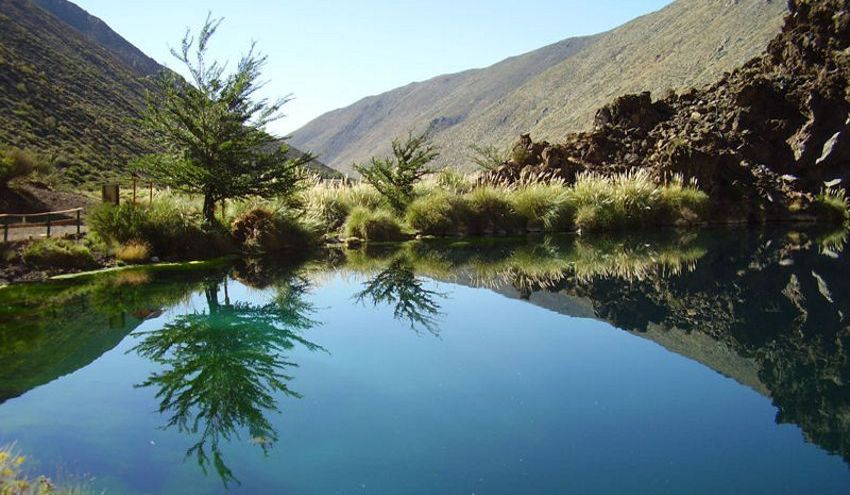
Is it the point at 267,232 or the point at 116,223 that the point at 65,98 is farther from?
the point at 116,223

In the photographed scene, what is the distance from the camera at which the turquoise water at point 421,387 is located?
361 cm

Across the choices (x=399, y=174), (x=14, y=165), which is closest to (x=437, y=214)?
(x=399, y=174)

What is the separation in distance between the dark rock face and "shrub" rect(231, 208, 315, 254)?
7919 millimetres

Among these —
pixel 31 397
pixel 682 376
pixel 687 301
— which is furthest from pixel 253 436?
pixel 687 301

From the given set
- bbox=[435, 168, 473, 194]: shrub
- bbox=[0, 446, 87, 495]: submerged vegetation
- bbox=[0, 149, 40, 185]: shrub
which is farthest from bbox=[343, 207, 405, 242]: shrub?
bbox=[0, 446, 87, 495]: submerged vegetation

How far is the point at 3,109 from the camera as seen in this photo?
30.9m

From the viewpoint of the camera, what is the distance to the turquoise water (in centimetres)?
361

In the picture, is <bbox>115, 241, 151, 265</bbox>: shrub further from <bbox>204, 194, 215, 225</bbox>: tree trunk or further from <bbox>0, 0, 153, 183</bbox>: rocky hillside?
<bbox>0, 0, 153, 183</bbox>: rocky hillside

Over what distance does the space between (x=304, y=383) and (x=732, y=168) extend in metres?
15.7

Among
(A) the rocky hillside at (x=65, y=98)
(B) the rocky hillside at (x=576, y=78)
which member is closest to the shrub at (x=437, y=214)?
(B) the rocky hillside at (x=576, y=78)

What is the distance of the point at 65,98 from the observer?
122 feet

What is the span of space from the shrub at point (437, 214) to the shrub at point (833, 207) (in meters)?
9.35

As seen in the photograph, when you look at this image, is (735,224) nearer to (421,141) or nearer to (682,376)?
(421,141)

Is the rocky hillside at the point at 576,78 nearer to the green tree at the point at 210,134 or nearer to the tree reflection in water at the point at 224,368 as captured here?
the green tree at the point at 210,134
